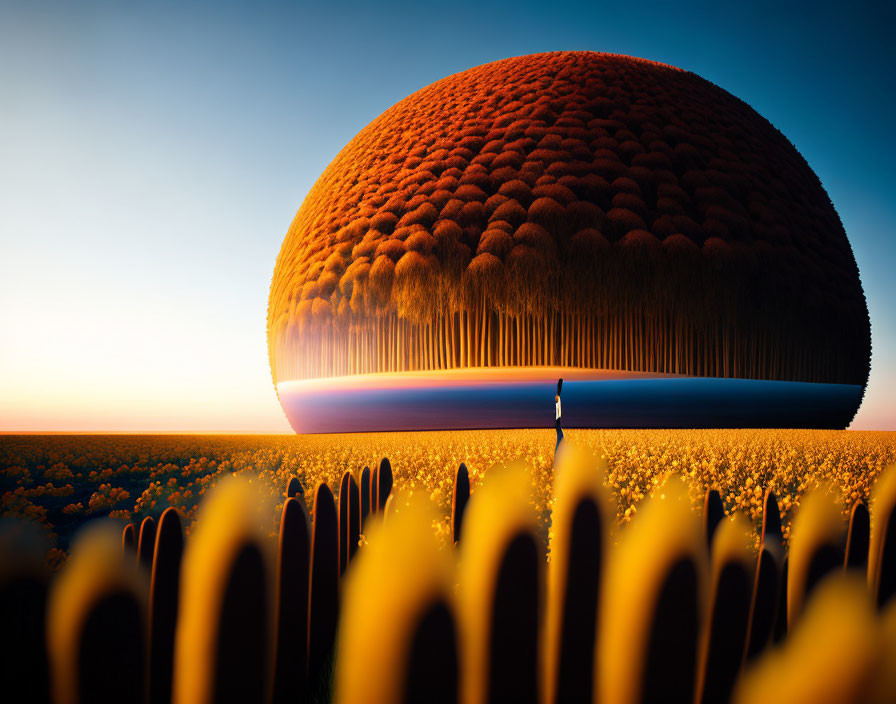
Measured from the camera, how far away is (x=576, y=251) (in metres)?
7.31

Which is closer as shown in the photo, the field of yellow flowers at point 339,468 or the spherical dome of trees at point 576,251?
the field of yellow flowers at point 339,468

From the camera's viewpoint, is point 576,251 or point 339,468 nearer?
point 339,468

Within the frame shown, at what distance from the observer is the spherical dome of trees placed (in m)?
7.23

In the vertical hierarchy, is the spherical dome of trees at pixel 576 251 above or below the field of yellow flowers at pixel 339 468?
above

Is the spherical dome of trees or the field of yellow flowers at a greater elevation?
the spherical dome of trees

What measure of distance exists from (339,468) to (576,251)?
516cm

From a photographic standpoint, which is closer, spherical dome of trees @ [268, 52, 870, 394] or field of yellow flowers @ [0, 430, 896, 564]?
field of yellow flowers @ [0, 430, 896, 564]

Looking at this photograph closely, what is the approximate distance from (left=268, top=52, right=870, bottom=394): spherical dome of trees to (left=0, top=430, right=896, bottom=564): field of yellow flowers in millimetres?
2767

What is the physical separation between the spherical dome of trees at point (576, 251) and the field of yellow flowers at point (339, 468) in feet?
9.08

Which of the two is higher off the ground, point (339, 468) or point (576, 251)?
point (576, 251)

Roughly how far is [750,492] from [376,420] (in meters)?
6.11

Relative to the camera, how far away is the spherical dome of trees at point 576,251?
23.7ft

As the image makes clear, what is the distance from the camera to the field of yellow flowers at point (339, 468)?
8.04 ft

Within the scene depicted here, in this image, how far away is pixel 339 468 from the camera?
11.8ft
